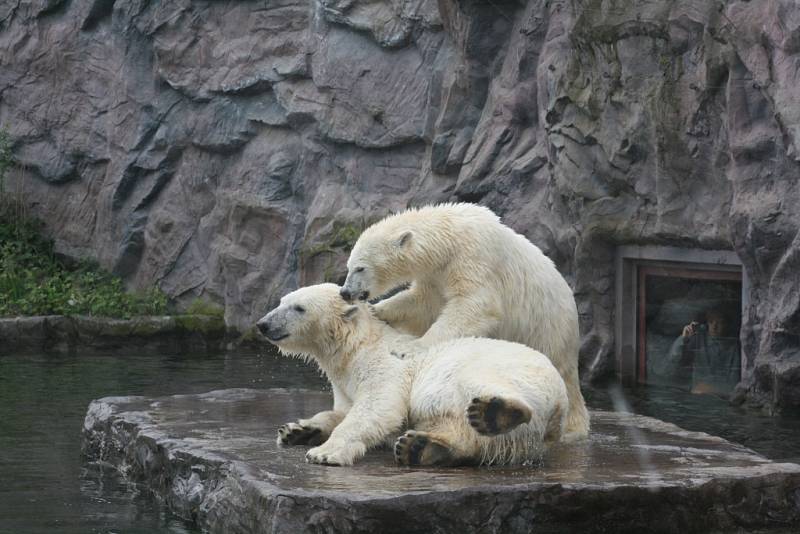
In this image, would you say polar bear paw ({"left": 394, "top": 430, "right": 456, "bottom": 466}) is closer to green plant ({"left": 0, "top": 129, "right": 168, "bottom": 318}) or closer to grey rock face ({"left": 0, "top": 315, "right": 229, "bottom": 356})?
grey rock face ({"left": 0, "top": 315, "right": 229, "bottom": 356})

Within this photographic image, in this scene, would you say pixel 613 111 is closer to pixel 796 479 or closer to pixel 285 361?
pixel 285 361

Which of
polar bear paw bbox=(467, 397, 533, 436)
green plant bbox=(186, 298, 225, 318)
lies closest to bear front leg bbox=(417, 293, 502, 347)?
polar bear paw bbox=(467, 397, 533, 436)

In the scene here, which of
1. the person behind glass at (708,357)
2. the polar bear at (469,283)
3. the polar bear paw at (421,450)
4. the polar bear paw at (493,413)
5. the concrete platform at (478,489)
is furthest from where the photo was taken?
the person behind glass at (708,357)

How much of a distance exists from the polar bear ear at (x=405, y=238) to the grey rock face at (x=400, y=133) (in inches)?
139

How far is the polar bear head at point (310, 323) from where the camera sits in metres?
5.87

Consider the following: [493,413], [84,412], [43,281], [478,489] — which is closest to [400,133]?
[43,281]

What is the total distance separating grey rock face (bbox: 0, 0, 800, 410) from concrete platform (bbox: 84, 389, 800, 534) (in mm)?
3612


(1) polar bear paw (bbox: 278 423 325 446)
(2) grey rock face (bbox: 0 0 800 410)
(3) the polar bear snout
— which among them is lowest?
(1) polar bear paw (bbox: 278 423 325 446)

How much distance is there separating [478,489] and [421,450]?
1.52ft

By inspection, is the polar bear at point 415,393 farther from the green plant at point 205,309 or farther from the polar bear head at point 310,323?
the green plant at point 205,309

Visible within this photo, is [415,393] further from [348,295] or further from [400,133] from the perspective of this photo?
[400,133]

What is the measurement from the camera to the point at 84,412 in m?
9.08

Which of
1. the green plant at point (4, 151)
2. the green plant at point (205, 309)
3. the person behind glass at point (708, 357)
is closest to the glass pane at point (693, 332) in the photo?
the person behind glass at point (708, 357)

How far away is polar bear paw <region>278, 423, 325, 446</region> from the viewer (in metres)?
5.82
